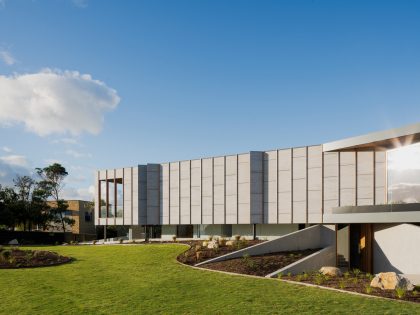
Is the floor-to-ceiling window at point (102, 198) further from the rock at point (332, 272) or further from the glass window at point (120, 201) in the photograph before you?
the rock at point (332, 272)

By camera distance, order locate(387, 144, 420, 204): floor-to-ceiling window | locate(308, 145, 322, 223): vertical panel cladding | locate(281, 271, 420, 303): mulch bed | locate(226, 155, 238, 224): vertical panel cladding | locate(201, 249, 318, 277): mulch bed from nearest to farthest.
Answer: locate(281, 271, 420, 303): mulch bed < locate(201, 249, 318, 277): mulch bed < locate(387, 144, 420, 204): floor-to-ceiling window < locate(308, 145, 322, 223): vertical panel cladding < locate(226, 155, 238, 224): vertical panel cladding

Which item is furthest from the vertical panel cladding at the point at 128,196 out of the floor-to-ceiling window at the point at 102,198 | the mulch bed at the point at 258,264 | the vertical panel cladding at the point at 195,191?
the mulch bed at the point at 258,264

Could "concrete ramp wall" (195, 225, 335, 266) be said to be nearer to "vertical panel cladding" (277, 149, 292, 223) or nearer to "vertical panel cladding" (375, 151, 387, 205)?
"vertical panel cladding" (375, 151, 387, 205)

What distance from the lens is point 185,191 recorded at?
41344 mm

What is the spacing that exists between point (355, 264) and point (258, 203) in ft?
39.0

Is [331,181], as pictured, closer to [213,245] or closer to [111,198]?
[213,245]

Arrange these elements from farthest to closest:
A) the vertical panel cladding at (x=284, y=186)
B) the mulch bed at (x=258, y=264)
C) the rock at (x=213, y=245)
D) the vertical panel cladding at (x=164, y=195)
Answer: the vertical panel cladding at (x=164, y=195) → the vertical panel cladding at (x=284, y=186) → the rock at (x=213, y=245) → the mulch bed at (x=258, y=264)

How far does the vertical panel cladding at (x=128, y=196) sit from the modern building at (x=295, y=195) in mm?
101

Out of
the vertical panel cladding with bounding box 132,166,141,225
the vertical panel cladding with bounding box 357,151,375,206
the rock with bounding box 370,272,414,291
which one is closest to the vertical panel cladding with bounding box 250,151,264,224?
the vertical panel cladding with bounding box 357,151,375,206

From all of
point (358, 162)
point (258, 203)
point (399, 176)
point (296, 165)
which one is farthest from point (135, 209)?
point (399, 176)

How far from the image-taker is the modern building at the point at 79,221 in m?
65.6

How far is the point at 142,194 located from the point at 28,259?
18.3 m

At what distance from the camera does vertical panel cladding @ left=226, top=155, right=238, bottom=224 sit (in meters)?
37.7

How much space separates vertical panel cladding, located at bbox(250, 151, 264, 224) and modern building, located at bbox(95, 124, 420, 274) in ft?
0.27
